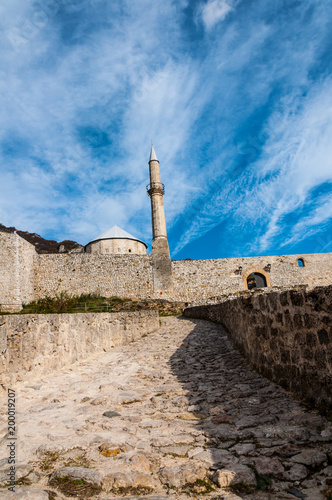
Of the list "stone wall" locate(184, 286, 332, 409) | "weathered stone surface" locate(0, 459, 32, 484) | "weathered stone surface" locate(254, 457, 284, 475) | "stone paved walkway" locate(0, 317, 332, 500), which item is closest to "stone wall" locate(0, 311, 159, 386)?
"stone paved walkway" locate(0, 317, 332, 500)

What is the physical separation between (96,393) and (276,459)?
2.95m

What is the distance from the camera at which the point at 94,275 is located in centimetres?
2788

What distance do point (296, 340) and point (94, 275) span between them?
25.6 metres

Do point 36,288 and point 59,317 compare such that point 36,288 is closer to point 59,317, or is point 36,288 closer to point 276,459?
point 59,317

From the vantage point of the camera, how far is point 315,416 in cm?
277

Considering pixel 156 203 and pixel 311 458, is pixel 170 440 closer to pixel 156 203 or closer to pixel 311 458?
pixel 311 458

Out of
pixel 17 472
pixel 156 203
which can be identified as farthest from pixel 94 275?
pixel 17 472

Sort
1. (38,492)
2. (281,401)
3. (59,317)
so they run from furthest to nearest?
1. (59,317)
2. (281,401)
3. (38,492)

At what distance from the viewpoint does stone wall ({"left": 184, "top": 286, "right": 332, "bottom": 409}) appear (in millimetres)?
2891

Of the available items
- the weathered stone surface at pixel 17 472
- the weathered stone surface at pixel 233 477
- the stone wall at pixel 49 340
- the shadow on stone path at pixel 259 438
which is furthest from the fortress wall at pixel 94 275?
the weathered stone surface at pixel 233 477

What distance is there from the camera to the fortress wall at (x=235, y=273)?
28938 mm

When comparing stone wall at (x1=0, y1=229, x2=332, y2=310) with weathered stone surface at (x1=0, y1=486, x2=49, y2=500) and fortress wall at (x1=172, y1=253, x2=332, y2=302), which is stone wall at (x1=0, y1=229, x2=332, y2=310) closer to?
fortress wall at (x1=172, y1=253, x2=332, y2=302)

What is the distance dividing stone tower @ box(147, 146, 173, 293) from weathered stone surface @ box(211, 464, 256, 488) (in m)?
26.1

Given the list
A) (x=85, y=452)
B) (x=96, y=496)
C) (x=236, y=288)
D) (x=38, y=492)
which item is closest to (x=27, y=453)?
(x=85, y=452)
